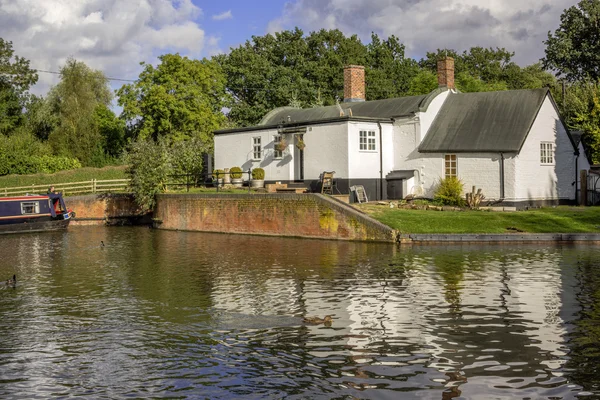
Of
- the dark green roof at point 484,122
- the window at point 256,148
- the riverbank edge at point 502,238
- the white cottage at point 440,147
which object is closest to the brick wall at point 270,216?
the riverbank edge at point 502,238

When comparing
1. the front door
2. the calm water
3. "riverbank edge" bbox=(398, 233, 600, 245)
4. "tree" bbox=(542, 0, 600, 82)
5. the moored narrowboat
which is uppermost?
"tree" bbox=(542, 0, 600, 82)

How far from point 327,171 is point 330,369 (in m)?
25.7

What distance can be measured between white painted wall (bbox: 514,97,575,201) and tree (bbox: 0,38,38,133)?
52676 millimetres

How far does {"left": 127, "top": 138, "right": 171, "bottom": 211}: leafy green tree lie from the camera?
137ft

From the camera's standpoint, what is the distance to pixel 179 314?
1595cm

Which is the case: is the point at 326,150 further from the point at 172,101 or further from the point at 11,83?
the point at 11,83

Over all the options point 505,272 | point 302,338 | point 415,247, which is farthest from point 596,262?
point 302,338

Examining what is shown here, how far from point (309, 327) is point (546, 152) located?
25326 mm

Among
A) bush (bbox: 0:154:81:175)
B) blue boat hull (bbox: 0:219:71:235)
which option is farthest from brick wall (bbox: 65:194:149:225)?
bush (bbox: 0:154:81:175)

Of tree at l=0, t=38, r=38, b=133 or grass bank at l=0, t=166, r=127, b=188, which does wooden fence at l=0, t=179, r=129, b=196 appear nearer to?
grass bank at l=0, t=166, r=127, b=188

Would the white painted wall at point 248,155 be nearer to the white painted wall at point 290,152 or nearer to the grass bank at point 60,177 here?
the white painted wall at point 290,152

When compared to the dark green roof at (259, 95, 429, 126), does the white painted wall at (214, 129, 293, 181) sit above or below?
below

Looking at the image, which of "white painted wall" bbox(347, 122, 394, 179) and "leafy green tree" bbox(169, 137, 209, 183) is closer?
"white painted wall" bbox(347, 122, 394, 179)

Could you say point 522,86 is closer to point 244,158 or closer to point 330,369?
point 244,158
